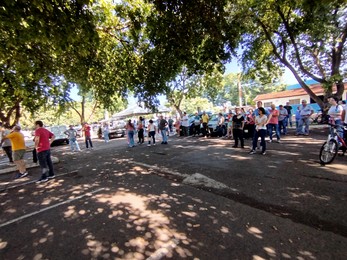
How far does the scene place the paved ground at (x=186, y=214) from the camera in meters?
2.81

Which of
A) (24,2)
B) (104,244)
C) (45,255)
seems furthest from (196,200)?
(24,2)

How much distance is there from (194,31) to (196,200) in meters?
4.92

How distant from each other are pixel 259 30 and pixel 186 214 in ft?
48.3

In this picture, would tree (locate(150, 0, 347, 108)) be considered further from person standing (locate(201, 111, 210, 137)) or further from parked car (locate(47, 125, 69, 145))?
parked car (locate(47, 125, 69, 145))

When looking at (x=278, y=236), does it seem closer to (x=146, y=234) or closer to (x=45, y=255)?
(x=146, y=234)

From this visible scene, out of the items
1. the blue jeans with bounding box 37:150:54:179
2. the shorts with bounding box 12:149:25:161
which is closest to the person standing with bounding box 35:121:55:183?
the blue jeans with bounding box 37:150:54:179

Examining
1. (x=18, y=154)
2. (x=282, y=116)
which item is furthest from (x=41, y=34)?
(x=282, y=116)

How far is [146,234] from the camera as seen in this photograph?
10.5ft

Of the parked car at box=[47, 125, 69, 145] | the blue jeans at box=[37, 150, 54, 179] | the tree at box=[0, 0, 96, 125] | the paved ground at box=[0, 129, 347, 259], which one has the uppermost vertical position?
the tree at box=[0, 0, 96, 125]

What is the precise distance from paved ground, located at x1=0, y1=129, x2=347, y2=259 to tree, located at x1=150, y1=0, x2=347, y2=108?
12.7ft

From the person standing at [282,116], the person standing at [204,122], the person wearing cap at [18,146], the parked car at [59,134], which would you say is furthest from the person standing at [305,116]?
the parked car at [59,134]

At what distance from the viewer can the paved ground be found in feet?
9.23

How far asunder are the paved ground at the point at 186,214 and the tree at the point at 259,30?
3.87 m

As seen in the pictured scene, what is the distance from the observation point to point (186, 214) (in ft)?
12.3
